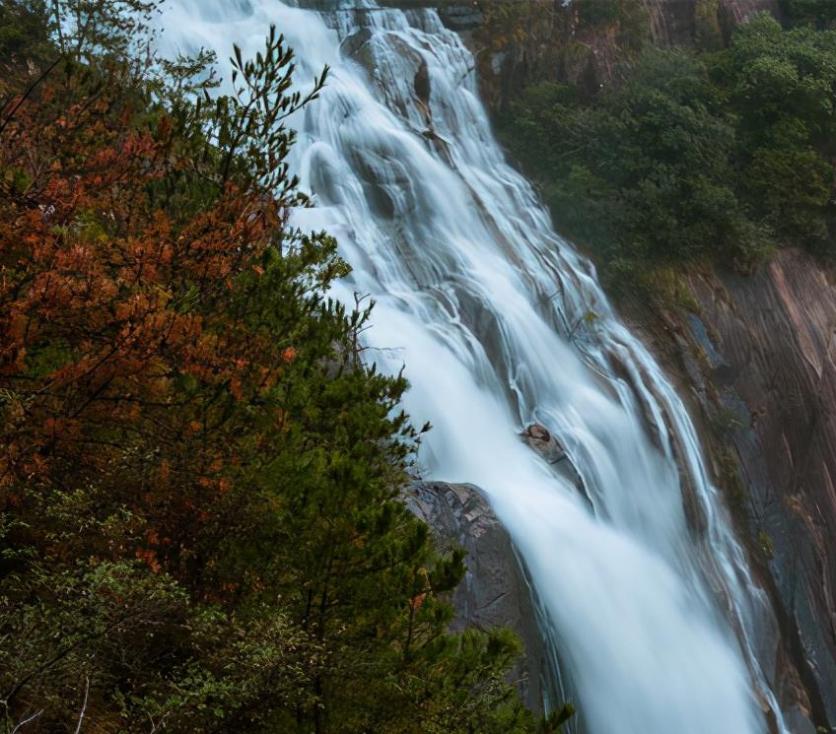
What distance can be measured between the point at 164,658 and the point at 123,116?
3.27m

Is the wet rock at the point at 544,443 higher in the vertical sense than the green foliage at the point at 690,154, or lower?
lower

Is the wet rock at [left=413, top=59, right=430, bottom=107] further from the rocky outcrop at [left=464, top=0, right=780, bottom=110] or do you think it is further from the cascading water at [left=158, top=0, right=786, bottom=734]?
the rocky outcrop at [left=464, top=0, right=780, bottom=110]

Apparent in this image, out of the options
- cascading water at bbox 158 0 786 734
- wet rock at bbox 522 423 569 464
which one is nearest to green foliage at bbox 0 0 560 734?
cascading water at bbox 158 0 786 734

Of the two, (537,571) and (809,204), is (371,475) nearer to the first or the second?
(537,571)

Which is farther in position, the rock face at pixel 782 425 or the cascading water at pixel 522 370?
the rock face at pixel 782 425

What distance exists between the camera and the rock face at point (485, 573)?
409 inches

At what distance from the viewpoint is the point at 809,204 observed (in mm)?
23609

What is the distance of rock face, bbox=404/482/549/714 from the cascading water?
26.5 inches

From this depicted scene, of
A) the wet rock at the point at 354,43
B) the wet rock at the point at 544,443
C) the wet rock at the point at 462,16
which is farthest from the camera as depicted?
the wet rock at the point at 462,16

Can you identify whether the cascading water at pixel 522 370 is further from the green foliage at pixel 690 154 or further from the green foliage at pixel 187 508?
the green foliage at pixel 187 508

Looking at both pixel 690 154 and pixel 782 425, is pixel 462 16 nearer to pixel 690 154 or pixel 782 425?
pixel 690 154

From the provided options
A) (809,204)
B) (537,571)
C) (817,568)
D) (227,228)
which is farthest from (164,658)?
(809,204)

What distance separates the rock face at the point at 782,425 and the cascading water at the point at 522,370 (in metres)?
1.23

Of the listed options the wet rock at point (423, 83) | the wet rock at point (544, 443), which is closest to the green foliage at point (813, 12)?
the wet rock at point (423, 83)
